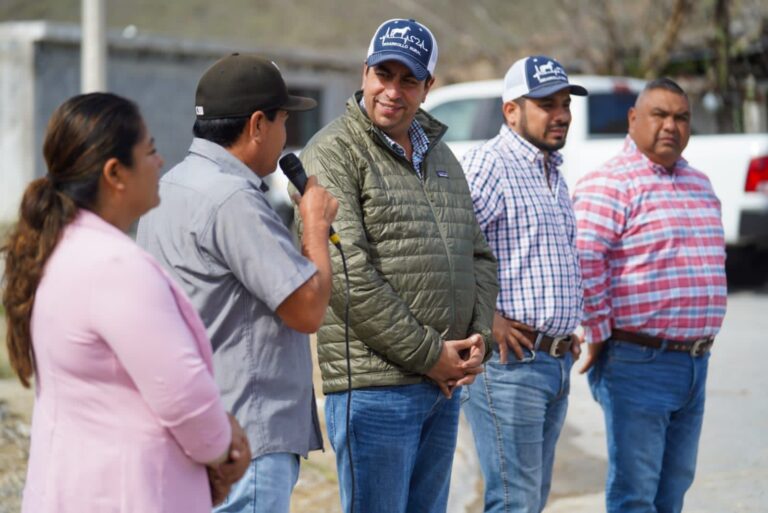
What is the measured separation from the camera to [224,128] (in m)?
3.20

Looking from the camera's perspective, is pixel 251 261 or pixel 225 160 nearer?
pixel 251 261

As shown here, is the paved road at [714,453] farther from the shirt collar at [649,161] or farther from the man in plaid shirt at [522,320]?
the shirt collar at [649,161]

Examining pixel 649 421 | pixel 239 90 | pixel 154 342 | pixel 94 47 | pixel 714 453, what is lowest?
pixel 714 453

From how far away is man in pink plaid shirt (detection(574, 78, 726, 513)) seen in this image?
464cm

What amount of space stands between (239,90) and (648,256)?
7.15 feet

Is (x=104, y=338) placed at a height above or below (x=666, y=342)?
→ above

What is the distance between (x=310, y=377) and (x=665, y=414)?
1976mm

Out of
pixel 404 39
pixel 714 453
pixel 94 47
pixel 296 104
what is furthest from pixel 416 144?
pixel 94 47

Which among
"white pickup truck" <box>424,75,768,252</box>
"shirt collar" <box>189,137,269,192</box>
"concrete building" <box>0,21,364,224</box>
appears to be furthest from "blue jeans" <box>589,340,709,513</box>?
"concrete building" <box>0,21,364,224</box>

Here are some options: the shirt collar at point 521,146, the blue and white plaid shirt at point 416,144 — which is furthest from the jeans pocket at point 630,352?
the blue and white plaid shirt at point 416,144

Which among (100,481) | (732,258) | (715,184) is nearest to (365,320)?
(100,481)

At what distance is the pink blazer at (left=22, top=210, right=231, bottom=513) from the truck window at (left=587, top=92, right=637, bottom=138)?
34.6ft

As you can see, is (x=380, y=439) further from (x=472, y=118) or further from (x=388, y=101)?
(x=472, y=118)

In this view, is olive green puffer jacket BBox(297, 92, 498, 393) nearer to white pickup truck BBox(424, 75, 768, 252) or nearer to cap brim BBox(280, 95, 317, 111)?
cap brim BBox(280, 95, 317, 111)
